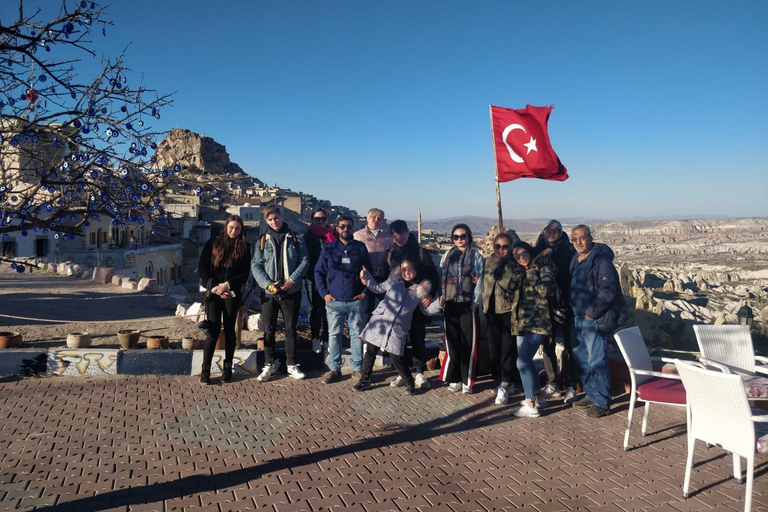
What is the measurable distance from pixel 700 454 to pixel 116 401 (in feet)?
19.0

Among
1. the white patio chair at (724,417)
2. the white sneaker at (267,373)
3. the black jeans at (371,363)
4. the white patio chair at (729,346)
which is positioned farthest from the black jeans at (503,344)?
the white sneaker at (267,373)

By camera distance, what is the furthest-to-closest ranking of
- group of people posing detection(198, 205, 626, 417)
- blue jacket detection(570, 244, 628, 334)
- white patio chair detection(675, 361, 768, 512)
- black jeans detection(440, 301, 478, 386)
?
1. black jeans detection(440, 301, 478, 386)
2. group of people posing detection(198, 205, 626, 417)
3. blue jacket detection(570, 244, 628, 334)
4. white patio chair detection(675, 361, 768, 512)

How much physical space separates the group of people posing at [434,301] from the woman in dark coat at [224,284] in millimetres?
13

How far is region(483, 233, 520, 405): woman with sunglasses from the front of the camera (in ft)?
19.2

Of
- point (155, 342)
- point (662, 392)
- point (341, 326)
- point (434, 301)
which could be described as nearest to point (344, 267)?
point (341, 326)

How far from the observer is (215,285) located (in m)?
6.27

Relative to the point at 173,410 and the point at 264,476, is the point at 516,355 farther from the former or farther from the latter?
the point at 173,410

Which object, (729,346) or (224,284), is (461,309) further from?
(224,284)

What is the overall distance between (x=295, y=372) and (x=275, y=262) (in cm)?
143

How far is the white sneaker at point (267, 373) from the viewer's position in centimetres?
639

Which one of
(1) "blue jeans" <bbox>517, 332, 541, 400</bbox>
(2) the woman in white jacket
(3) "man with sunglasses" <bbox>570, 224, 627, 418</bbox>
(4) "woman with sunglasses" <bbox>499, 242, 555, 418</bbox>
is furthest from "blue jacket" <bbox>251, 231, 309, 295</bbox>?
(3) "man with sunglasses" <bbox>570, 224, 627, 418</bbox>

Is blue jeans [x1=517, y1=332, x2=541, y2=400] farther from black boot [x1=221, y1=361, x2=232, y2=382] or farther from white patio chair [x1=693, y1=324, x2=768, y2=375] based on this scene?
black boot [x1=221, y1=361, x2=232, y2=382]

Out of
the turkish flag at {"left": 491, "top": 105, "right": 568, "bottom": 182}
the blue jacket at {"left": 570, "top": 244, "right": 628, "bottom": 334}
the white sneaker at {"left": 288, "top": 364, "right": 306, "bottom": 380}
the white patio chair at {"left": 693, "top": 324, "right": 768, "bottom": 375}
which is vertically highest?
the turkish flag at {"left": 491, "top": 105, "right": 568, "bottom": 182}

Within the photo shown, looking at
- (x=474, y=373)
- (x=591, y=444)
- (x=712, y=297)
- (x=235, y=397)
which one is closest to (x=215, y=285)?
(x=235, y=397)
